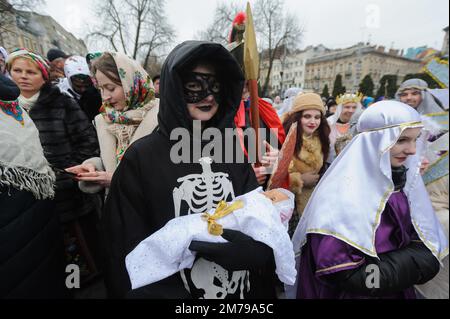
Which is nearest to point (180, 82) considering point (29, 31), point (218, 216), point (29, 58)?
point (218, 216)

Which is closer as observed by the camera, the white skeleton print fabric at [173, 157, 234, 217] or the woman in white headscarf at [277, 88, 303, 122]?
the white skeleton print fabric at [173, 157, 234, 217]

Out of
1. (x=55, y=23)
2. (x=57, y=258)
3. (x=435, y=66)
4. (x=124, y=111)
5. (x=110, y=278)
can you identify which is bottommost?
(x=57, y=258)

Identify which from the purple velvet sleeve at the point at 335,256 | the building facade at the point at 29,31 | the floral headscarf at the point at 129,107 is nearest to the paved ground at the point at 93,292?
the floral headscarf at the point at 129,107

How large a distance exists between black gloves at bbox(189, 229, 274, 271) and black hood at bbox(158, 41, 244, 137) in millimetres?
641

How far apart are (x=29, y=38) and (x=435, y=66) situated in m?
4.43

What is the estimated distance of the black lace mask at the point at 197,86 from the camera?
1.25 meters

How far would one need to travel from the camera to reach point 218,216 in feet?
3.46

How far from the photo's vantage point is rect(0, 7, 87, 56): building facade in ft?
5.42

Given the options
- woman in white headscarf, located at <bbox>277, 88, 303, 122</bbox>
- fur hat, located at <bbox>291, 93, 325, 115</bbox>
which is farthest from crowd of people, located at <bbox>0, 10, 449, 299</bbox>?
woman in white headscarf, located at <bbox>277, 88, 303, 122</bbox>

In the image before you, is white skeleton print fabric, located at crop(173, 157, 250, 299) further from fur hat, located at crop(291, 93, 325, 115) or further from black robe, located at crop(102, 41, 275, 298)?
fur hat, located at crop(291, 93, 325, 115)
